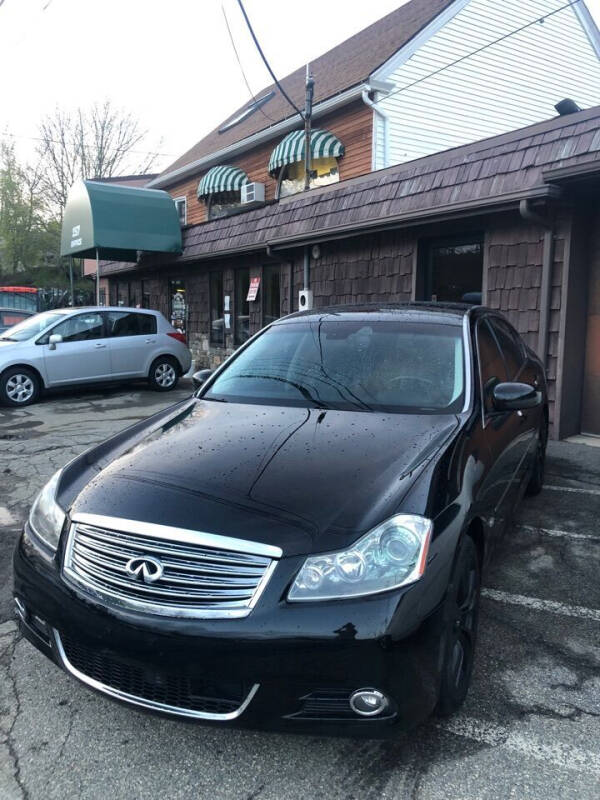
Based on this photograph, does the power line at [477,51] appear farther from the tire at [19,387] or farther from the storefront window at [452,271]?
the tire at [19,387]

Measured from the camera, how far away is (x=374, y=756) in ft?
7.15

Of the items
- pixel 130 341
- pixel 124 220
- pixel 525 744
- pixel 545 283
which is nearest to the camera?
pixel 525 744

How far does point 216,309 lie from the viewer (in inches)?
560

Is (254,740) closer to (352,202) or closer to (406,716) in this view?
(406,716)

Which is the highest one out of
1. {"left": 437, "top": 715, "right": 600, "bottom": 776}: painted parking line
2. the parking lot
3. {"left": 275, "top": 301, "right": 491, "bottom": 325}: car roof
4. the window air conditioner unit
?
the window air conditioner unit

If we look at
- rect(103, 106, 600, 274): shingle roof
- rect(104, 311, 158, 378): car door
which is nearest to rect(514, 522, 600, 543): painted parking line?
rect(103, 106, 600, 274): shingle roof

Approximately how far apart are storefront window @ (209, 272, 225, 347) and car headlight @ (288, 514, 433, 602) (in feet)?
39.9

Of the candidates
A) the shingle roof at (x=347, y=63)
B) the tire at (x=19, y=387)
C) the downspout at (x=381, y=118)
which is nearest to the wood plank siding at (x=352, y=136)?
the downspout at (x=381, y=118)

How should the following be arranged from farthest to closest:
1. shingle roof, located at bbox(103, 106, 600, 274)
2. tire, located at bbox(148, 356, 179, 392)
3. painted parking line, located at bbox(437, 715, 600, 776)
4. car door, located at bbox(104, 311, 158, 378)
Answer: tire, located at bbox(148, 356, 179, 392) < car door, located at bbox(104, 311, 158, 378) < shingle roof, located at bbox(103, 106, 600, 274) < painted parking line, located at bbox(437, 715, 600, 776)

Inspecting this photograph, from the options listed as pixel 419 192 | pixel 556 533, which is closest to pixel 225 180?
pixel 419 192

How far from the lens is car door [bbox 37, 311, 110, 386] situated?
Result: 10.1 meters

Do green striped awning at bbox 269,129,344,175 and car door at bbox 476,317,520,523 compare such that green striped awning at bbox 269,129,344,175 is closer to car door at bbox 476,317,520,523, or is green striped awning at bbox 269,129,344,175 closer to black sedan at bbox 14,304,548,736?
car door at bbox 476,317,520,523

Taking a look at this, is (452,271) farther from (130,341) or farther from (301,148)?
(301,148)

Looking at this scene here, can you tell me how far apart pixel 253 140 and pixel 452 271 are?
9955mm
